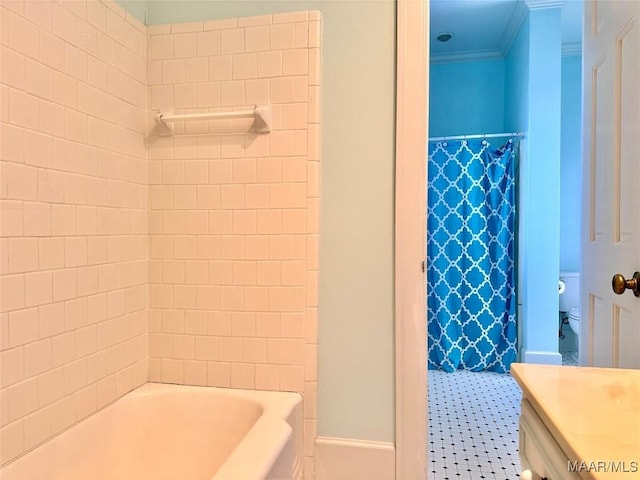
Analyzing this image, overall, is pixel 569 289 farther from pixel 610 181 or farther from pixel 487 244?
pixel 610 181

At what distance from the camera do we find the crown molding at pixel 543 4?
3043mm

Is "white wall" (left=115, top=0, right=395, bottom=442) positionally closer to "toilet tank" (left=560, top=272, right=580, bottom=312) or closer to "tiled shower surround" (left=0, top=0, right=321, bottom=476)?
"tiled shower surround" (left=0, top=0, right=321, bottom=476)

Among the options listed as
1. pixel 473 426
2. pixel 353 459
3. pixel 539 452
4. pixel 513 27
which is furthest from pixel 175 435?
pixel 513 27

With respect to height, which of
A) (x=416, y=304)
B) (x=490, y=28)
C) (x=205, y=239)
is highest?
(x=490, y=28)

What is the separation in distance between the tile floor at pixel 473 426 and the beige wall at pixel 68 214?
4.86 feet

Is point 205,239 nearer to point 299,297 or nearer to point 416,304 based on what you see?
point 299,297

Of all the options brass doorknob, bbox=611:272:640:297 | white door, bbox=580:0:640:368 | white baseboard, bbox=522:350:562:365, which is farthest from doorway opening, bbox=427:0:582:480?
brass doorknob, bbox=611:272:640:297

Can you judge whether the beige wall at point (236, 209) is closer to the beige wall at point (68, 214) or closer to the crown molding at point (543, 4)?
the beige wall at point (68, 214)

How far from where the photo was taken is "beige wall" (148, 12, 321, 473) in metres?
1.58

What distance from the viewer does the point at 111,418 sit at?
141 centimetres

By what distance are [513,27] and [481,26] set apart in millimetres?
258

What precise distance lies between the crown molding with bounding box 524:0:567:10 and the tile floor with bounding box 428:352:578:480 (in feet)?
9.05

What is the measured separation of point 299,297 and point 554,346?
2.48 m

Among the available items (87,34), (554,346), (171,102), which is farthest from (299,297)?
(554,346)
